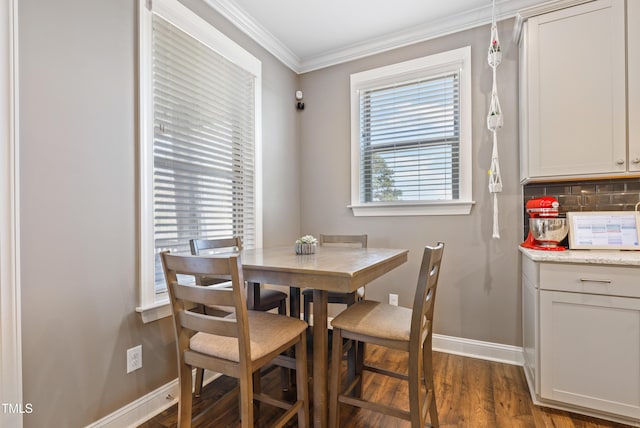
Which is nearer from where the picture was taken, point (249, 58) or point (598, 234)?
point (598, 234)

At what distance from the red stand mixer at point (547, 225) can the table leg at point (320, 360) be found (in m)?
1.58

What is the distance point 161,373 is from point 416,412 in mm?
1464

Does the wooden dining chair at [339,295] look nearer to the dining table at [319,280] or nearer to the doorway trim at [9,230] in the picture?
the dining table at [319,280]

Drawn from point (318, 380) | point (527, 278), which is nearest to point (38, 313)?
point (318, 380)

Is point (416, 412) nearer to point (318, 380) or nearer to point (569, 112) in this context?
point (318, 380)

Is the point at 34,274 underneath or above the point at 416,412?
above

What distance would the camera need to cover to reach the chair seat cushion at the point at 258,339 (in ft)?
4.12

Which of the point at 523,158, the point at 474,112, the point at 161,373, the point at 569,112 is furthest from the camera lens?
the point at 474,112

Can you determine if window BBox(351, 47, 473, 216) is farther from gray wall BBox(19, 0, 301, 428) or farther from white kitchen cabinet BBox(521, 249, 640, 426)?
gray wall BBox(19, 0, 301, 428)

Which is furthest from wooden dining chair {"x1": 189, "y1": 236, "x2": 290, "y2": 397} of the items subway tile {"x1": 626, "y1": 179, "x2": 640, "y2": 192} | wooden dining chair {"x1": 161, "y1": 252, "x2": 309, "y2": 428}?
subway tile {"x1": 626, "y1": 179, "x2": 640, "y2": 192}

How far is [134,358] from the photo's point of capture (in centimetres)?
171

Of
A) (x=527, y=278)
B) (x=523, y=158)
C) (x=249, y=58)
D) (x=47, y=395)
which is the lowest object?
(x=47, y=395)

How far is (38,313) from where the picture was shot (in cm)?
134

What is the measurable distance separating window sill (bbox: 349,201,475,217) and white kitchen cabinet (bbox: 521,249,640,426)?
0.78 meters
